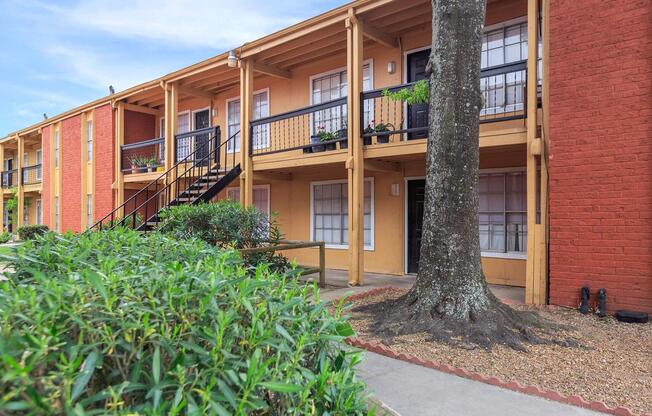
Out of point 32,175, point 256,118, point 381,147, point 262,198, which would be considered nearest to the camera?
point 381,147

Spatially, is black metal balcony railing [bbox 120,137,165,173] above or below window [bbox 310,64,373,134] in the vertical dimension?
below

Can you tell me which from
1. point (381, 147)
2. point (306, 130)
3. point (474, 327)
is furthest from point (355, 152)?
point (474, 327)

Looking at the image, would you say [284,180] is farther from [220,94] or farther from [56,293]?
[56,293]

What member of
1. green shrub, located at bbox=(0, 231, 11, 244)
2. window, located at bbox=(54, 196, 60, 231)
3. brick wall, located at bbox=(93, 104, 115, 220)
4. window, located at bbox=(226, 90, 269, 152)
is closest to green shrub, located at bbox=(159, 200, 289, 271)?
window, located at bbox=(226, 90, 269, 152)

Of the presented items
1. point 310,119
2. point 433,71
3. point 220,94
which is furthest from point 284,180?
point 433,71

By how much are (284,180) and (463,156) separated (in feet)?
25.3

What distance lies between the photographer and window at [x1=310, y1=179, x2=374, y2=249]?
11594 millimetres

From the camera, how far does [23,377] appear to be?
1.17 meters

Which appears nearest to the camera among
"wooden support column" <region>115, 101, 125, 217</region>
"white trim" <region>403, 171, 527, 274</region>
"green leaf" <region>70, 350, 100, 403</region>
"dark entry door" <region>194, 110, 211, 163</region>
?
"green leaf" <region>70, 350, 100, 403</region>

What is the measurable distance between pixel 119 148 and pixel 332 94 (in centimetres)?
805

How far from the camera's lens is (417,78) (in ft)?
32.6

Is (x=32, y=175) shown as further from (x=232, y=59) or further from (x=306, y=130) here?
(x=306, y=130)

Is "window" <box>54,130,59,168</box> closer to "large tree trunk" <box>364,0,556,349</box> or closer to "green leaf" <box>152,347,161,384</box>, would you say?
"large tree trunk" <box>364,0,556,349</box>

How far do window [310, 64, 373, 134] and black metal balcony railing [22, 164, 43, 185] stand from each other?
16765 mm
